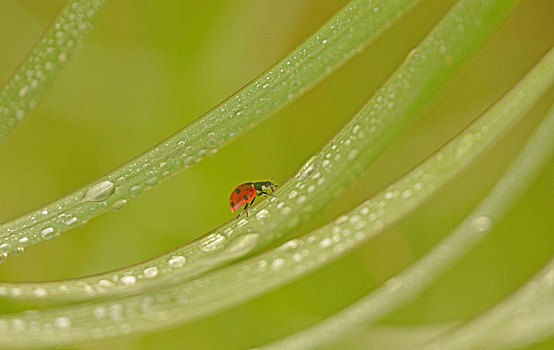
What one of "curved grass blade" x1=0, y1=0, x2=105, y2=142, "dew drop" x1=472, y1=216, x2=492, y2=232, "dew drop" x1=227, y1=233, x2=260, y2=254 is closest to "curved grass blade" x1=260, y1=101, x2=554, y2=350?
"dew drop" x1=472, y1=216, x2=492, y2=232

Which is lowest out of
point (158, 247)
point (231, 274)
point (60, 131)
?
point (231, 274)

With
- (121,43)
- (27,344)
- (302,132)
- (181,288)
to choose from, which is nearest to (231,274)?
(181,288)

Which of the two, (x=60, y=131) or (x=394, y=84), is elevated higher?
(x=60, y=131)

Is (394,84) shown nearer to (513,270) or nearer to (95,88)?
(513,270)

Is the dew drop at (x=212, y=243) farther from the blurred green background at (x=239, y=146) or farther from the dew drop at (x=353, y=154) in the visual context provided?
the blurred green background at (x=239, y=146)

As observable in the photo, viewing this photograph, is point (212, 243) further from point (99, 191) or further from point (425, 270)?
point (425, 270)

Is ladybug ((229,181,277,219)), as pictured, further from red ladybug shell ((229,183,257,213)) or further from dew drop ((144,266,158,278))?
dew drop ((144,266,158,278))
